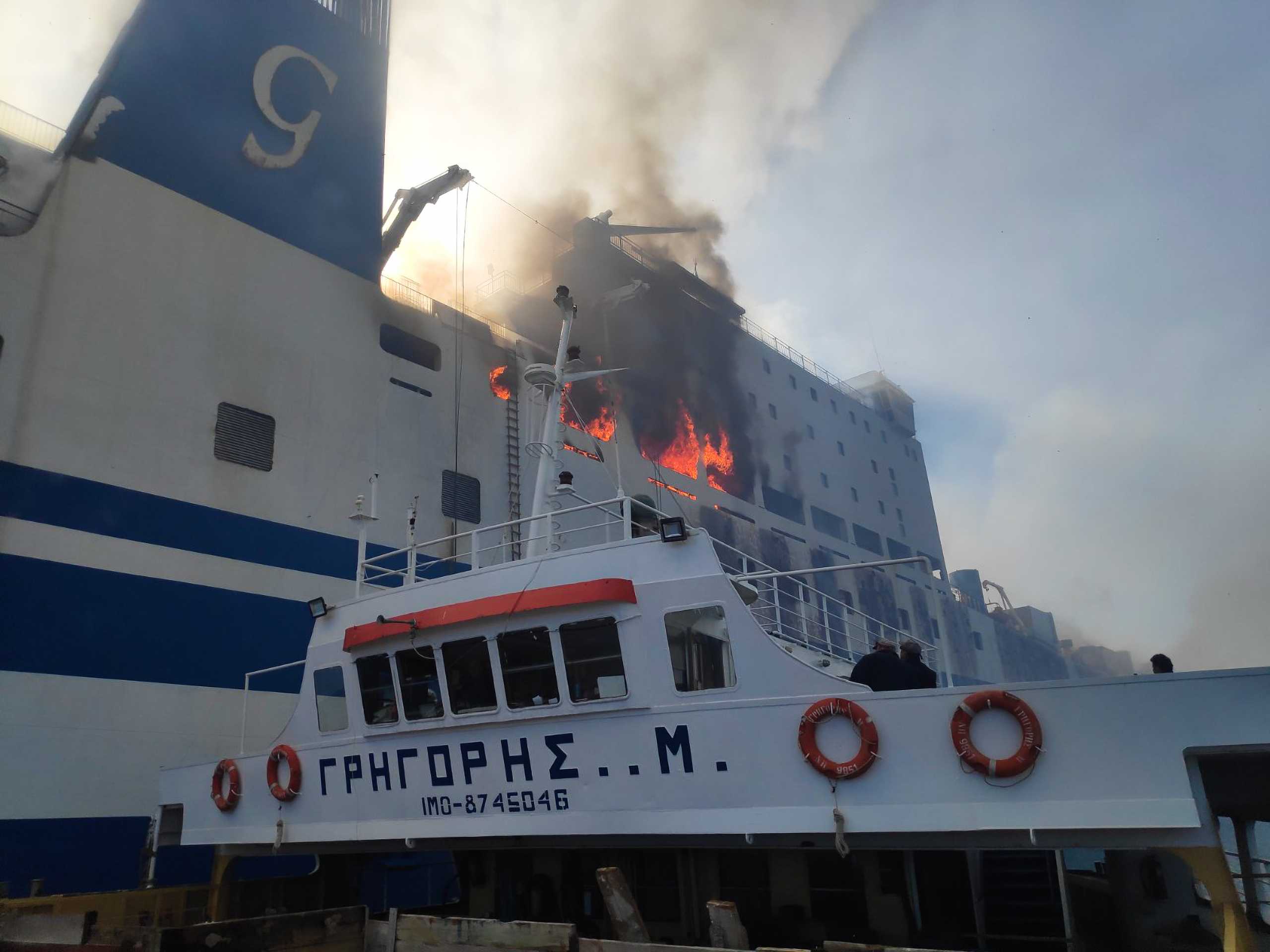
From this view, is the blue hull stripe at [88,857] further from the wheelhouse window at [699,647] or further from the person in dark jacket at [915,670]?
the person in dark jacket at [915,670]

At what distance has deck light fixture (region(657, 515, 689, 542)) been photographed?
779 centimetres

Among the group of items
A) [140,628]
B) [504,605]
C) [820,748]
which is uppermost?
[140,628]

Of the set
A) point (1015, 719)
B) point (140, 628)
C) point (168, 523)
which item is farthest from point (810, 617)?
point (1015, 719)

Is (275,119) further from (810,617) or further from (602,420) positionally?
(810,617)

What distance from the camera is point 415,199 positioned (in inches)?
793

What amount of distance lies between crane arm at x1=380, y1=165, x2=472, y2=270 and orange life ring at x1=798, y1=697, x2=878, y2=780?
16120mm

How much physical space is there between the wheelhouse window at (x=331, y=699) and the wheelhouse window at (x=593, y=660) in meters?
2.93

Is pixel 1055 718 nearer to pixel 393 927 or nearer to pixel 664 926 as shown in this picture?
pixel 664 926

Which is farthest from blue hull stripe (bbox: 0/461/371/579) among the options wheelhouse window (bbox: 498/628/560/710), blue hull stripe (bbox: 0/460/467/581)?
wheelhouse window (bbox: 498/628/560/710)

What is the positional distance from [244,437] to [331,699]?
25.0 ft

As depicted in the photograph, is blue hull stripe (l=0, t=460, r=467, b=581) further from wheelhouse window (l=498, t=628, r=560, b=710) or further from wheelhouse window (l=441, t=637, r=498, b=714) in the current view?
wheelhouse window (l=498, t=628, r=560, b=710)

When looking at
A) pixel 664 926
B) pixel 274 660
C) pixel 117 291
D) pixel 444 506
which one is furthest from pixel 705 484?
pixel 664 926

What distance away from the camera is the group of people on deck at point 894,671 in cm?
725

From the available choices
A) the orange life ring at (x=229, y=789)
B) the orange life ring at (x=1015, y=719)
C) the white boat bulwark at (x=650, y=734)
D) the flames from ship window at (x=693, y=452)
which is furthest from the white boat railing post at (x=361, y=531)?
the flames from ship window at (x=693, y=452)
